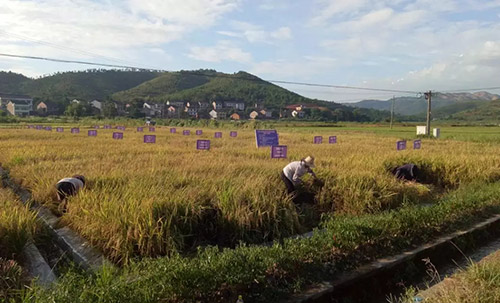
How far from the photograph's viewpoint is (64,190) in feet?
19.8

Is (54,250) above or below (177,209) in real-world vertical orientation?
below

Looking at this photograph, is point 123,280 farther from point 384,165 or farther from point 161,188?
point 384,165

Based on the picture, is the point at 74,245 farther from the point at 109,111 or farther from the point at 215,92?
the point at 215,92

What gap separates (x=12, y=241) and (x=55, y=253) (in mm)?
541

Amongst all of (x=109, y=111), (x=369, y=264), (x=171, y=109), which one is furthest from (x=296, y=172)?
(x=171, y=109)

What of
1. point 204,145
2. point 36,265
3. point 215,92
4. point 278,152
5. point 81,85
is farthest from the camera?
point 81,85

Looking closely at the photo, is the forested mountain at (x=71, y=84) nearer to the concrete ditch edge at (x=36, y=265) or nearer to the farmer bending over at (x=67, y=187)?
the farmer bending over at (x=67, y=187)

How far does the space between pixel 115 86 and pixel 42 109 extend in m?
46.2

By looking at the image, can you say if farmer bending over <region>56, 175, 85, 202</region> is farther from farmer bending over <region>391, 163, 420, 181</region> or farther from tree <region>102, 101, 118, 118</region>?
tree <region>102, 101, 118, 118</region>

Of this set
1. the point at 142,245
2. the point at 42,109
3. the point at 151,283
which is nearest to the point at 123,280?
the point at 151,283

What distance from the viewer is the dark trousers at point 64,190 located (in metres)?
6.00

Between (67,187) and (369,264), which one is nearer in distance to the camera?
(369,264)

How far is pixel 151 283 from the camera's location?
9.57 ft

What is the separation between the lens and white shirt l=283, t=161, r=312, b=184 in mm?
6430
